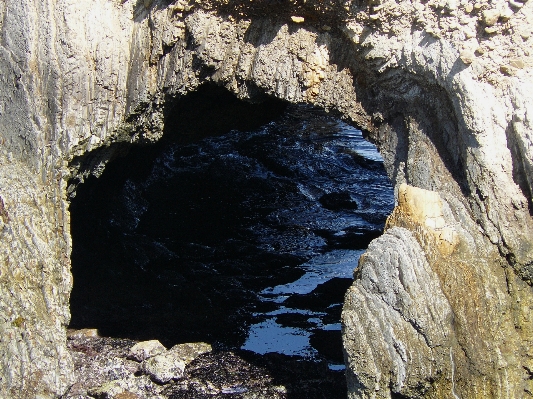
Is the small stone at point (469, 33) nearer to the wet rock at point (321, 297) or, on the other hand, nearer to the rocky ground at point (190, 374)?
the rocky ground at point (190, 374)

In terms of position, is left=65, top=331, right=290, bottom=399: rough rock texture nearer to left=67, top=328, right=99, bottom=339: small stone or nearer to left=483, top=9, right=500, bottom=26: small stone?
left=67, top=328, right=99, bottom=339: small stone

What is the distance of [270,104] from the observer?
5.60 metres

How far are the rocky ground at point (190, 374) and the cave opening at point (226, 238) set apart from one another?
0.13 feet

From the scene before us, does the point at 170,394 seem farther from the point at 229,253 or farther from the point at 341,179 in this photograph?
the point at 341,179

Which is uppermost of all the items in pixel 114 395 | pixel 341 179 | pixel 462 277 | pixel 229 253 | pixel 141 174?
pixel 341 179

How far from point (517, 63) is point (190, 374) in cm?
245

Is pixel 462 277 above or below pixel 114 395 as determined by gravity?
above

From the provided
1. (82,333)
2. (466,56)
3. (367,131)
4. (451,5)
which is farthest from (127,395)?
(451,5)

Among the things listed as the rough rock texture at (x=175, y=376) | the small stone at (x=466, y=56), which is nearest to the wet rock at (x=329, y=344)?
the rough rock texture at (x=175, y=376)

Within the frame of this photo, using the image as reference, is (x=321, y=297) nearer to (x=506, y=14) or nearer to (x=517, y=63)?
(x=517, y=63)

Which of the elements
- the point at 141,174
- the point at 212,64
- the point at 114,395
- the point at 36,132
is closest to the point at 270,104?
the point at 141,174

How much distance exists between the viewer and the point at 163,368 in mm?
3646

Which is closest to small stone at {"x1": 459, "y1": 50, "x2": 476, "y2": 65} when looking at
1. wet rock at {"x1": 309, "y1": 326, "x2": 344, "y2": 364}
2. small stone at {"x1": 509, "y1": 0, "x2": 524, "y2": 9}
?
small stone at {"x1": 509, "y1": 0, "x2": 524, "y2": 9}

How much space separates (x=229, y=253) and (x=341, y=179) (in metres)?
1.96
